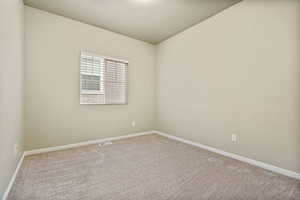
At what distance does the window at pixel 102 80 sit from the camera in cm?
→ 284

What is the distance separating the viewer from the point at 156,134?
149 inches

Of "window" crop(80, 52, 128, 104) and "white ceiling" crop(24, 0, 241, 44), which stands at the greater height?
"white ceiling" crop(24, 0, 241, 44)

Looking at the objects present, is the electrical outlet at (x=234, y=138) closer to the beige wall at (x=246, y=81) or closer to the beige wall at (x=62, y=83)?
the beige wall at (x=246, y=81)

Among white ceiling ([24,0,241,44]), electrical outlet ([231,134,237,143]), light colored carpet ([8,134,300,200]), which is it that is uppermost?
white ceiling ([24,0,241,44])

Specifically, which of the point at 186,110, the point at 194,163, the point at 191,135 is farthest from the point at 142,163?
the point at 186,110

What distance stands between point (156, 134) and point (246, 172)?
88.8 inches

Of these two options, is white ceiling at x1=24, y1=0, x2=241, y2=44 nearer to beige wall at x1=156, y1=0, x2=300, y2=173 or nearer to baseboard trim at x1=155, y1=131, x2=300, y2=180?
beige wall at x1=156, y1=0, x2=300, y2=173

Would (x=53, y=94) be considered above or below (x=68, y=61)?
below

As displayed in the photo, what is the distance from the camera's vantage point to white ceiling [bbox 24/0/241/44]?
7.42 ft

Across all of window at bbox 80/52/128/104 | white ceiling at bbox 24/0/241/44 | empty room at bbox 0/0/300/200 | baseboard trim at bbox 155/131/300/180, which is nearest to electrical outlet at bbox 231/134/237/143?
empty room at bbox 0/0/300/200

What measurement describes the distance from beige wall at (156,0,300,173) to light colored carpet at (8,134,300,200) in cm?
39

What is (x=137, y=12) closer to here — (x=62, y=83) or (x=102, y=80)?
(x=102, y=80)

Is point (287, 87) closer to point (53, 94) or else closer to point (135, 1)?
point (135, 1)

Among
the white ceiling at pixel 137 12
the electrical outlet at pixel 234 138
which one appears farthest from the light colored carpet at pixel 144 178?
the white ceiling at pixel 137 12
